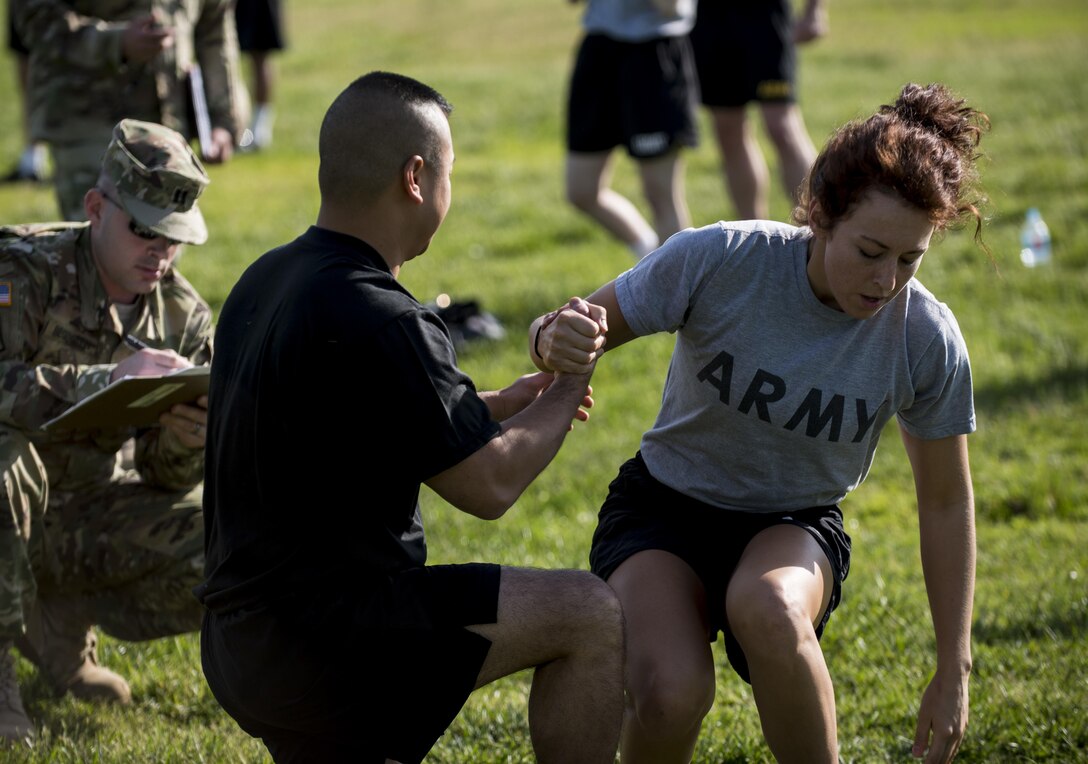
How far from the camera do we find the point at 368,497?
297 cm

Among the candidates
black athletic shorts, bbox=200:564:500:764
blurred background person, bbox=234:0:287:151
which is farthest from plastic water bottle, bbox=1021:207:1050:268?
blurred background person, bbox=234:0:287:151

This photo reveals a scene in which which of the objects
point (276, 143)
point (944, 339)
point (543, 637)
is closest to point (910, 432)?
point (944, 339)

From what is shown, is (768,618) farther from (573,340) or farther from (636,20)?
(636,20)

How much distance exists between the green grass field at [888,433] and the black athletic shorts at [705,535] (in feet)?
1.92

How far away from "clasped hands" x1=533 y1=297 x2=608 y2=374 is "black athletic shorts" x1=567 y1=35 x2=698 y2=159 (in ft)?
15.0

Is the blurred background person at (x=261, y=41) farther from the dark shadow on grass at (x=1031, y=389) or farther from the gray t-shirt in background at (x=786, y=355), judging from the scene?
the gray t-shirt in background at (x=786, y=355)

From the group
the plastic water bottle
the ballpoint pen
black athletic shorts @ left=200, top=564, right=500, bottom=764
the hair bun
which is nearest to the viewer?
black athletic shorts @ left=200, top=564, right=500, bottom=764

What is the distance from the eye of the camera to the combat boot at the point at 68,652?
429cm

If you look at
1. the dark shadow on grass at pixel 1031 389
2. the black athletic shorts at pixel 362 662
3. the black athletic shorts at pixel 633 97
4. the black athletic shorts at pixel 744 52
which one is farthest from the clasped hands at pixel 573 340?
the black athletic shorts at pixel 744 52

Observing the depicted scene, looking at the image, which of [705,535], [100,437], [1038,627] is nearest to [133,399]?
[100,437]

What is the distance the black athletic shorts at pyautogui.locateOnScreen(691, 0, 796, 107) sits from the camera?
314 inches

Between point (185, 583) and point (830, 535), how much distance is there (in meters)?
1.92

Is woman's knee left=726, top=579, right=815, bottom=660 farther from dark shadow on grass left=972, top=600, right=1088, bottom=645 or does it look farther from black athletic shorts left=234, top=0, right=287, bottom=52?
black athletic shorts left=234, top=0, right=287, bottom=52

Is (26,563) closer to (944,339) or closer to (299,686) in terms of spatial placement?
(299,686)
